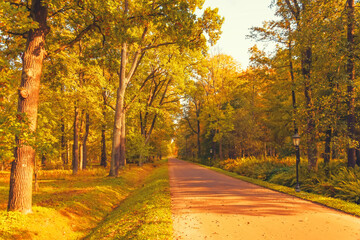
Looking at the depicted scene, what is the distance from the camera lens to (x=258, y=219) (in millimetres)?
6180

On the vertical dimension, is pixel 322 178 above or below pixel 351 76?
below

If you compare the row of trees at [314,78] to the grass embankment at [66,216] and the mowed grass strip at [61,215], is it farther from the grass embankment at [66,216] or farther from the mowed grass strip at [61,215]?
the mowed grass strip at [61,215]

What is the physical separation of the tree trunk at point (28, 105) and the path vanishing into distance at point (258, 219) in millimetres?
4762

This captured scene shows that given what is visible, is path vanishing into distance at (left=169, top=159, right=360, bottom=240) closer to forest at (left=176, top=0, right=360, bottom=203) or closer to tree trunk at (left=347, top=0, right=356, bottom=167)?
forest at (left=176, top=0, right=360, bottom=203)

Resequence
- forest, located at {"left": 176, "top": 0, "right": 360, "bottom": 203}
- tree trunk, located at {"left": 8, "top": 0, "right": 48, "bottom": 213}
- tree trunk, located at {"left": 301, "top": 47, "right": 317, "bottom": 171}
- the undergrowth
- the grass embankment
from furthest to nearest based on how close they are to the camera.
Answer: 1. tree trunk, located at {"left": 301, "top": 47, "right": 317, "bottom": 171}
2. forest, located at {"left": 176, "top": 0, "right": 360, "bottom": 203}
3. the undergrowth
4. tree trunk, located at {"left": 8, "top": 0, "right": 48, "bottom": 213}
5. the grass embankment

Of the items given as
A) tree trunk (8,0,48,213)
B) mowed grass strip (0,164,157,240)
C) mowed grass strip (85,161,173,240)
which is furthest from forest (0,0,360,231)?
mowed grass strip (85,161,173,240)

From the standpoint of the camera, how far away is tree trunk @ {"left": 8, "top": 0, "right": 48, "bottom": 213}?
6.21 metres

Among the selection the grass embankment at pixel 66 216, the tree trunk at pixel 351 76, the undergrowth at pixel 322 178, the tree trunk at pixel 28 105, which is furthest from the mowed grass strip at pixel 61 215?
Result: the tree trunk at pixel 351 76

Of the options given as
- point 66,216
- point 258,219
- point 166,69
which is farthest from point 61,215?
point 166,69

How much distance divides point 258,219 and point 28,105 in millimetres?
7939

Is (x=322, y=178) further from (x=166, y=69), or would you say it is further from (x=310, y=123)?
(x=166, y=69)

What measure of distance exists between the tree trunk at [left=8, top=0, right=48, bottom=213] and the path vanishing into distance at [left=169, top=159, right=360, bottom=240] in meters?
4.76

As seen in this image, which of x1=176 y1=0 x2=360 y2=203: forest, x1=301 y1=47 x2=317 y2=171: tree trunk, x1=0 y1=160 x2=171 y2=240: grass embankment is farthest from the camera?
x1=301 y1=47 x2=317 y2=171: tree trunk

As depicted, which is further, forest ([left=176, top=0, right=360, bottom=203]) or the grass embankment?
forest ([left=176, top=0, right=360, bottom=203])
